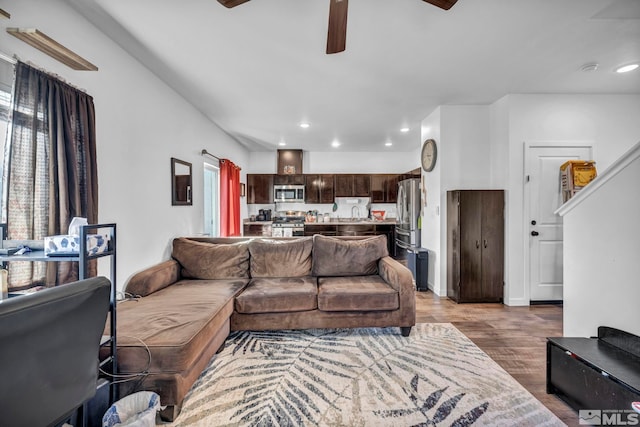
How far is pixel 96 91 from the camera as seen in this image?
6.98 ft

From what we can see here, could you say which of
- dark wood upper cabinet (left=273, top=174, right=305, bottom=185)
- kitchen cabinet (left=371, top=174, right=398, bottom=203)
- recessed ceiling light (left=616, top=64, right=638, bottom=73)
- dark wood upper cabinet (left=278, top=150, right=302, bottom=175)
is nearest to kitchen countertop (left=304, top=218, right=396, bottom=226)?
kitchen cabinet (left=371, top=174, right=398, bottom=203)

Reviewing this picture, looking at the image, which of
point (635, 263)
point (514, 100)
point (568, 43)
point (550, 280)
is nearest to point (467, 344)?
point (635, 263)

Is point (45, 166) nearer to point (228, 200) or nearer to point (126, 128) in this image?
point (126, 128)

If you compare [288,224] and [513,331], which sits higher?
[288,224]

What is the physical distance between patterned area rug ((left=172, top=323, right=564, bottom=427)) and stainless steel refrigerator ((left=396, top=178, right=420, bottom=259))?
2138mm

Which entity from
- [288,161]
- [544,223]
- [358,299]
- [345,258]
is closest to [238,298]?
[358,299]

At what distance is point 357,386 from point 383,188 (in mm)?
5133

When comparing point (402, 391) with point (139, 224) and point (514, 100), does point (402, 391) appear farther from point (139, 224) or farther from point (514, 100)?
point (514, 100)

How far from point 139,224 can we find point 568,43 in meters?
4.07

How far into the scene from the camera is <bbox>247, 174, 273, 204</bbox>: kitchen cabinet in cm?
649

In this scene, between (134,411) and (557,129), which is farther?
(557,129)

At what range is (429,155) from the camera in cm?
417

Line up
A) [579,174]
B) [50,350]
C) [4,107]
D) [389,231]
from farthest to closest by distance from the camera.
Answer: [389,231] → [579,174] → [4,107] → [50,350]

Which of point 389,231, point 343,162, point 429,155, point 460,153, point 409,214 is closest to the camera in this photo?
point 460,153
